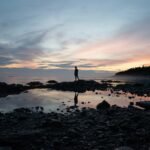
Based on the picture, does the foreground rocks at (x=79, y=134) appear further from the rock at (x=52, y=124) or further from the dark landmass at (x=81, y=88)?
the dark landmass at (x=81, y=88)

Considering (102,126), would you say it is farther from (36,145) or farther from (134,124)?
(36,145)

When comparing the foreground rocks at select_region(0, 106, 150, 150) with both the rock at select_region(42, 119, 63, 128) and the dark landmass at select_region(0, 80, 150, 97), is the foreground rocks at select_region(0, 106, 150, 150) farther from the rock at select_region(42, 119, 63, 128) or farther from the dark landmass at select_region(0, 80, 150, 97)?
the dark landmass at select_region(0, 80, 150, 97)

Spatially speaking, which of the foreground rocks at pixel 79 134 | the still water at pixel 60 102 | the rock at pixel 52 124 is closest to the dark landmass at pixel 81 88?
the still water at pixel 60 102

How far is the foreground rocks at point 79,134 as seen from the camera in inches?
509

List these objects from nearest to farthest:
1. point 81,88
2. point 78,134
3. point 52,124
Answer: point 78,134
point 52,124
point 81,88

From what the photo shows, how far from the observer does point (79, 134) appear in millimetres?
14727

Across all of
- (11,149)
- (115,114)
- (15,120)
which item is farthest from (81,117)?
(11,149)

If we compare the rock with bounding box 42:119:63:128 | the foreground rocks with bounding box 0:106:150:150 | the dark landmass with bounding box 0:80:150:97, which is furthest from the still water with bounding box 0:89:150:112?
the rock with bounding box 42:119:63:128

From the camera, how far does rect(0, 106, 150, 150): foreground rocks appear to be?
42.4 ft

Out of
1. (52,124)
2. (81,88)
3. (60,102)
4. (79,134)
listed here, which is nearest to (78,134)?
(79,134)

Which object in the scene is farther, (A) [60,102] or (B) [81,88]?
(B) [81,88]

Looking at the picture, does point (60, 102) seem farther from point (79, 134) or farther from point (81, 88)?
point (81, 88)

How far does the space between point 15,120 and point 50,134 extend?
492 cm

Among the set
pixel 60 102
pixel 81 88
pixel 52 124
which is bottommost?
pixel 52 124
